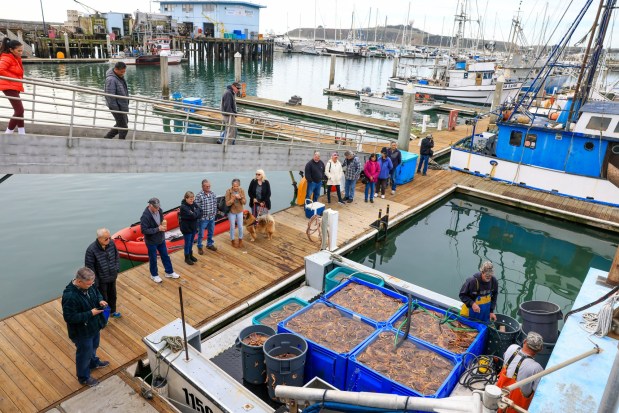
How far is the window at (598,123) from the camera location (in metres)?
15.4

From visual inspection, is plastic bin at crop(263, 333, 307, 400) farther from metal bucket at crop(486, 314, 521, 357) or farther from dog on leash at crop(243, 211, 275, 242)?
dog on leash at crop(243, 211, 275, 242)

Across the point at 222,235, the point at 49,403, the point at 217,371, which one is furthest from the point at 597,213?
the point at 49,403

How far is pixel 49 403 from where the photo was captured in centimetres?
616

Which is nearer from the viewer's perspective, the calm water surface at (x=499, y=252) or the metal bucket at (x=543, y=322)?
the metal bucket at (x=543, y=322)

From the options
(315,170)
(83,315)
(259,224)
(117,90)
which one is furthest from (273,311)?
(315,170)

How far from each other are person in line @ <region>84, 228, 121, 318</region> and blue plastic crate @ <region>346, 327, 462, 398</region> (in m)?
4.28

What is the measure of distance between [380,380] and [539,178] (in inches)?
573

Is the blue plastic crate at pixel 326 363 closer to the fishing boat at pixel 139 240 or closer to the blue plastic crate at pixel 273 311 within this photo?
the blue plastic crate at pixel 273 311

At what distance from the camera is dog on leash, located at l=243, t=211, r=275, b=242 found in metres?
11.5

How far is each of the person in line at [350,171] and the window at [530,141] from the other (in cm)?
813

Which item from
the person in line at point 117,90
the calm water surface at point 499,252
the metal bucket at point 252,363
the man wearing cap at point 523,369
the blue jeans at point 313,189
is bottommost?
the calm water surface at point 499,252

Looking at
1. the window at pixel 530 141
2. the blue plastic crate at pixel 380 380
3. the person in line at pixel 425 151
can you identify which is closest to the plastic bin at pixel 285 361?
the blue plastic crate at pixel 380 380

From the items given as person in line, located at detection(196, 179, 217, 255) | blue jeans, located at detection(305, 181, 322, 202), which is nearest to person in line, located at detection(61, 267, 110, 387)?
person in line, located at detection(196, 179, 217, 255)

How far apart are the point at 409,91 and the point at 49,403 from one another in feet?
59.0
